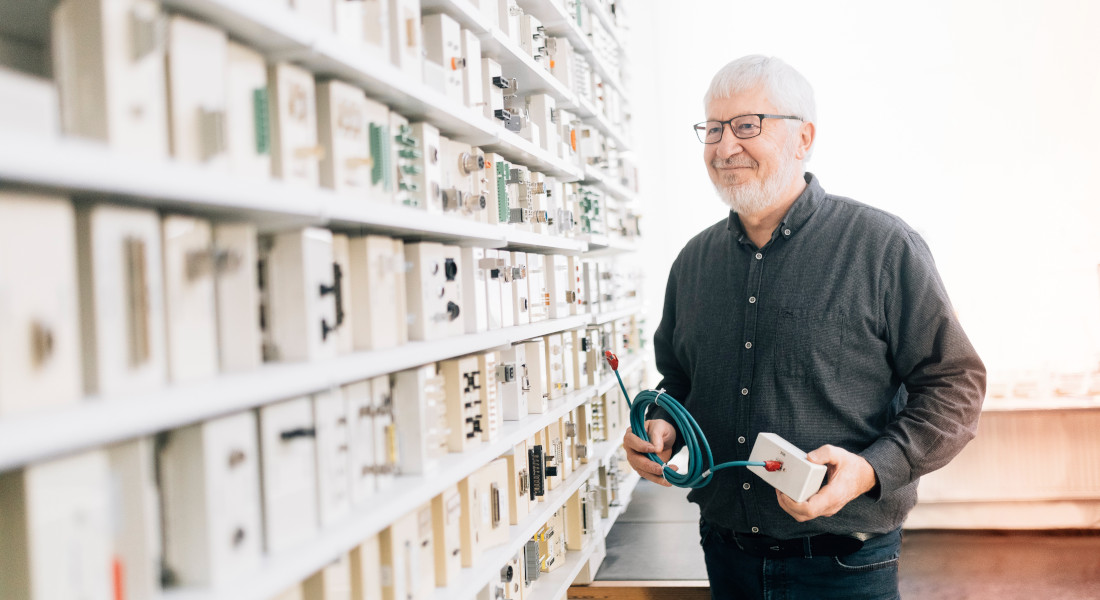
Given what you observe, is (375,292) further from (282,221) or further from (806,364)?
(806,364)

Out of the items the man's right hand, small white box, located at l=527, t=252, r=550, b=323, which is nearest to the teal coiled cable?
the man's right hand

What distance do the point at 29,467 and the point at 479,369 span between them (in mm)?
997

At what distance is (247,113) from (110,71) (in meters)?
0.21

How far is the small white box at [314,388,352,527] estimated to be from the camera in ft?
3.56

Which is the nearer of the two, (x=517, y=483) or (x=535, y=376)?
(x=517, y=483)

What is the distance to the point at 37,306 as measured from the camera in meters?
0.71

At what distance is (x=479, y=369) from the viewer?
1.65 metres

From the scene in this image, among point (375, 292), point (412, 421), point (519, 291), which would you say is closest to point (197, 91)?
point (375, 292)

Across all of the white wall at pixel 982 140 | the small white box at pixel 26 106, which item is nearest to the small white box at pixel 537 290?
the small white box at pixel 26 106

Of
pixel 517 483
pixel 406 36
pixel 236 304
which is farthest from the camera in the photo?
pixel 517 483

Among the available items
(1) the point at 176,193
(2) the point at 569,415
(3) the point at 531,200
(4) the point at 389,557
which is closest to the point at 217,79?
(1) the point at 176,193

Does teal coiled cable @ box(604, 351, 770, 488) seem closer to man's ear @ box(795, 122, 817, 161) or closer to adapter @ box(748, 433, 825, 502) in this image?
adapter @ box(748, 433, 825, 502)

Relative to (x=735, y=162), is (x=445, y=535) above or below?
below

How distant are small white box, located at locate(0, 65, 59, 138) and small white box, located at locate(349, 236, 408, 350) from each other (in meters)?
0.57
